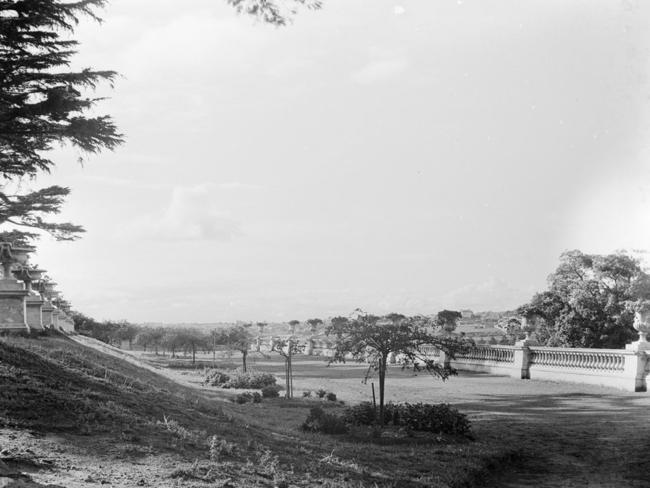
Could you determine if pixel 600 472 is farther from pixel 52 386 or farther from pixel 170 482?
→ pixel 52 386

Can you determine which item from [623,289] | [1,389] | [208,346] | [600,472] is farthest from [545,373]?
[208,346]

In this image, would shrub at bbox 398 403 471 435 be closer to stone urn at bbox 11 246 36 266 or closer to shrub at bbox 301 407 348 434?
shrub at bbox 301 407 348 434

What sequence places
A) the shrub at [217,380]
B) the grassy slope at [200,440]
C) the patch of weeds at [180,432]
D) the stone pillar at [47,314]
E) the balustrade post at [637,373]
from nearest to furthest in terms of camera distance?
the grassy slope at [200,440]
the patch of weeds at [180,432]
the balustrade post at [637,373]
the stone pillar at [47,314]
the shrub at [217,380]

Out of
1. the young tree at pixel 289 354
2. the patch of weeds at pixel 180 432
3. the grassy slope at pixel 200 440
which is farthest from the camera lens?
the young tree at pixel 289 354

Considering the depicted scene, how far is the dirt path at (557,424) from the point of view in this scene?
9.78 meters

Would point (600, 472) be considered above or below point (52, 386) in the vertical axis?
below

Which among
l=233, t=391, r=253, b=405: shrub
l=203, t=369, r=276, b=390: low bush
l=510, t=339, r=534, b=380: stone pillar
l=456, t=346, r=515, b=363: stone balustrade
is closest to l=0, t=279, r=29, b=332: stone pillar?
l=233, t=391, r=253, b=405: shrub

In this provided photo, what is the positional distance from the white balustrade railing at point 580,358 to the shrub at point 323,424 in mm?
13615

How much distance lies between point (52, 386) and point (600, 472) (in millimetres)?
9194

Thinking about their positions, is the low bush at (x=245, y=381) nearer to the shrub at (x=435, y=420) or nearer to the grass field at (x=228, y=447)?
the grass field at (x=228, y=447)

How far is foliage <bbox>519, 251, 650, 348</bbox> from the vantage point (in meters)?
34.2

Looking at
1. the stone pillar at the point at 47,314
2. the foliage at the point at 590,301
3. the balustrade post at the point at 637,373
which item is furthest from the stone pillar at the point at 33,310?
the foliage at the point at 590,301

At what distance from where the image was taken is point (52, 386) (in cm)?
978

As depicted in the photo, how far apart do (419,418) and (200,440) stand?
6.05 m
